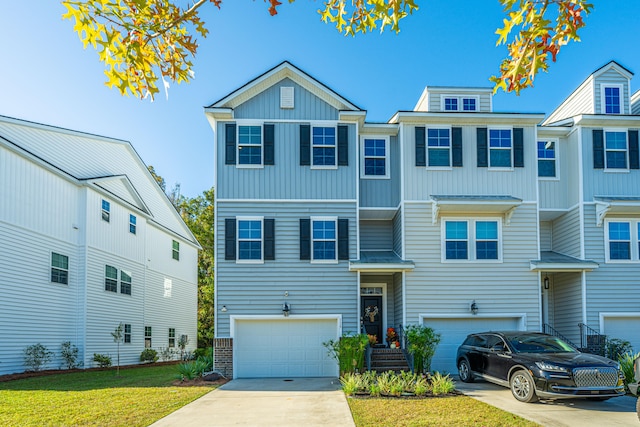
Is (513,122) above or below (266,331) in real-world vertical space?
above

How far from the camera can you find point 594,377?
403 inches

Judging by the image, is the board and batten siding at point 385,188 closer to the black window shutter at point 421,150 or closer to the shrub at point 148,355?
the black window shutter at point 421,150

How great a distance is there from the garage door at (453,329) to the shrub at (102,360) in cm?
1162

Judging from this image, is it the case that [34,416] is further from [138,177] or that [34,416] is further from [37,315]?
[138,177]

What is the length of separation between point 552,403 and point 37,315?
15.1 meters

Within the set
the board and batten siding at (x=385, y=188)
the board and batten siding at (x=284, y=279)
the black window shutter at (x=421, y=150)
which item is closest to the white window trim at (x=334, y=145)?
the board and batten siding at (x=385, y=188)

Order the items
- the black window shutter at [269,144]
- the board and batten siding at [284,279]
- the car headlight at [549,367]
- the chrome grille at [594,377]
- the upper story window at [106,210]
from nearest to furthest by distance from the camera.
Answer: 1. the chrome grille at [594,377]
2. the car headlight at [549,367]
3. the board and batten siding at [284,279]
4. the black window shutter at [269,144]
5. the upper story window at [106,210]

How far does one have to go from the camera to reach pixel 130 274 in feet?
75.0

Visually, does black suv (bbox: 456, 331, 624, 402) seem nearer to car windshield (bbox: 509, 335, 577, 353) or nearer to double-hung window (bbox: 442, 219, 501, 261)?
car windshield (bbox: 509, 335, 577, 353)

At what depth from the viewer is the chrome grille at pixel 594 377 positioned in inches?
402

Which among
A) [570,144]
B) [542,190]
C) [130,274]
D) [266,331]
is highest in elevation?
[570,144]

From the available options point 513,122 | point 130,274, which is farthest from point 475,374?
point 130,274

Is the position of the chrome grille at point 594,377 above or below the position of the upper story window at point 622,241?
below

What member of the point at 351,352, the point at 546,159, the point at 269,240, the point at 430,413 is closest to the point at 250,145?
the point at 269,240
